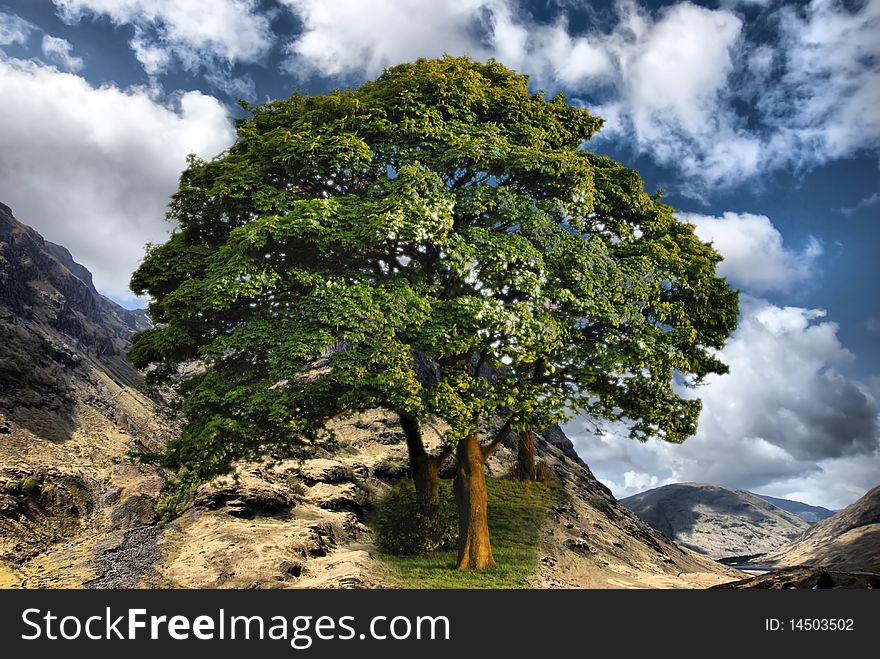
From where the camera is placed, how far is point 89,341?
201ft

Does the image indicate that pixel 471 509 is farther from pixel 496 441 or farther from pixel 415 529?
pixel 415 529

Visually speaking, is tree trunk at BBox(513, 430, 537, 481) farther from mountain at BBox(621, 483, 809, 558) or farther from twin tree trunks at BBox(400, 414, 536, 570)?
mountain at BBox(621, 483, 809, 558)

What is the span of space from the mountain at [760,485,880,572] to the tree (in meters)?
24.3

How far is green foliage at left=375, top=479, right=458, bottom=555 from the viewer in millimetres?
21891

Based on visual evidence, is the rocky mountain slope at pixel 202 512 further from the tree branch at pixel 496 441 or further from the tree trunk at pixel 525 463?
the tree branch at pixel 496 441

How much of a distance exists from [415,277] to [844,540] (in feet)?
140

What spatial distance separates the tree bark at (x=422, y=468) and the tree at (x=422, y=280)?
2676 mm

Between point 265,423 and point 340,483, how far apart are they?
39.5ft

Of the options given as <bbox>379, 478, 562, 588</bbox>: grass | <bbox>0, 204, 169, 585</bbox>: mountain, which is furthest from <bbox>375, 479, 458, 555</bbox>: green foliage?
<bbox>0, 204, 169, 585</bbox>: mountain

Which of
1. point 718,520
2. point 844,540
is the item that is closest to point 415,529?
point 844,540

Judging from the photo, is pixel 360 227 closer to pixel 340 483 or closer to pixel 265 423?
pixel 265 423

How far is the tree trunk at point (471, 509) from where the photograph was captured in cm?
1959

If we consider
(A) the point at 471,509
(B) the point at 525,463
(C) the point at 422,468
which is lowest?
(A) the point at 471,509

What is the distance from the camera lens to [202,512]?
24.3 metres
